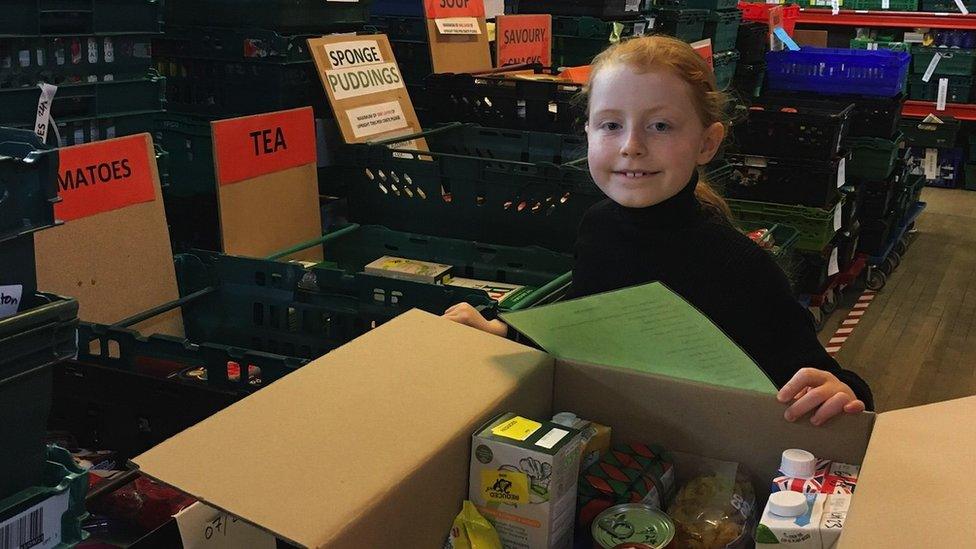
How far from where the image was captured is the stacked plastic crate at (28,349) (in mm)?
951

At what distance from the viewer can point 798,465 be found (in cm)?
107

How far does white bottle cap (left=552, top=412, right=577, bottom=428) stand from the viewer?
118 centimetres

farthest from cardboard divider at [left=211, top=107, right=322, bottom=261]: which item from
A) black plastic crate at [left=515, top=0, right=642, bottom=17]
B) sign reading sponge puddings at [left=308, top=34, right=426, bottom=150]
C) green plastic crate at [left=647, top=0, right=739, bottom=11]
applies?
green plastic crate at [left=647, top=0, right=739, bottom=11]

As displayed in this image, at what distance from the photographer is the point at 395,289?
5.94 ft

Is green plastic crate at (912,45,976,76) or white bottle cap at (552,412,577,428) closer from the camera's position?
white bottle cap at (552,412,577,428)

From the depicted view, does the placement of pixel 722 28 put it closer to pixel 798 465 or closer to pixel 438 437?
pixel 798 465

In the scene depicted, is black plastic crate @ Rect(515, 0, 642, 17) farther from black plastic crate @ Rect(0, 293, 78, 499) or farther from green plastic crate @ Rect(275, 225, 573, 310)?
black plastic crate @ Rect(0, 293, 78, 499)

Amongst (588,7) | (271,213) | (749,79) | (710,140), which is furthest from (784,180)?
(710,140)

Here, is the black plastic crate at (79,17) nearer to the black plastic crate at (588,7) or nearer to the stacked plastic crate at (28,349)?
the stacked plastic crate at (28,349)

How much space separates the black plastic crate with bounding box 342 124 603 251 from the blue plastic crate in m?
2.60

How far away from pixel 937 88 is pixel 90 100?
23.4ft

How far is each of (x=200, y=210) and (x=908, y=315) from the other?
346 cm

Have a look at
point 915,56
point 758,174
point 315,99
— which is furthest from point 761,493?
point 915,56

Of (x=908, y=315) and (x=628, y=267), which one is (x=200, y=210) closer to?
(x=628, y=267)
